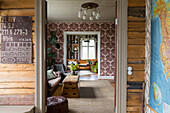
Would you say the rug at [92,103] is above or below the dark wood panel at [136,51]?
below

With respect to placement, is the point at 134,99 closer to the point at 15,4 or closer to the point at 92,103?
the point at 92,103

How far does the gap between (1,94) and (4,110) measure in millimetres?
269

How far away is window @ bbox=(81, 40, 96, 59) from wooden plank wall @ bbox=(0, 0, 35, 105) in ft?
35.2

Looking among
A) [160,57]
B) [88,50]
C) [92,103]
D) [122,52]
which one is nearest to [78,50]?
[88,50]

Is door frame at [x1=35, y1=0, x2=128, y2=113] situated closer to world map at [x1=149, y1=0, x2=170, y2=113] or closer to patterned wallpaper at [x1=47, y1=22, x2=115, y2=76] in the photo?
world map at [x1=149, y1=0, x2=170, y2=113]

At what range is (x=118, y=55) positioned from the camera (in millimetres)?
1820

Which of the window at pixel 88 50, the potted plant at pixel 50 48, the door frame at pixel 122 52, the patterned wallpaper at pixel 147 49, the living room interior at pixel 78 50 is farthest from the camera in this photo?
the window at pixel 88 50

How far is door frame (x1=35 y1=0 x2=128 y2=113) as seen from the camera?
5.86ft

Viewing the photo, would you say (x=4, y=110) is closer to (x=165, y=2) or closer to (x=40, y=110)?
(x=40, y=110)

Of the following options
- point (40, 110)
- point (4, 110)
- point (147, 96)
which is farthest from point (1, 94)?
point (147, 96)

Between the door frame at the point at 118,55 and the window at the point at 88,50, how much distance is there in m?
10.8

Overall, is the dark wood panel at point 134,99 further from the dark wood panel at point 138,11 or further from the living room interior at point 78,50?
the living room interior at point 78,50

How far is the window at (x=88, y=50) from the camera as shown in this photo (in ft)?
41.3

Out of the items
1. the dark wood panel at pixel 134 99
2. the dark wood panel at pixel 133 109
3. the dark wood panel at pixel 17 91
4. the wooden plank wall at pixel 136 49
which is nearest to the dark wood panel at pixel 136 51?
the wooden plank wall at pixel 136 49
